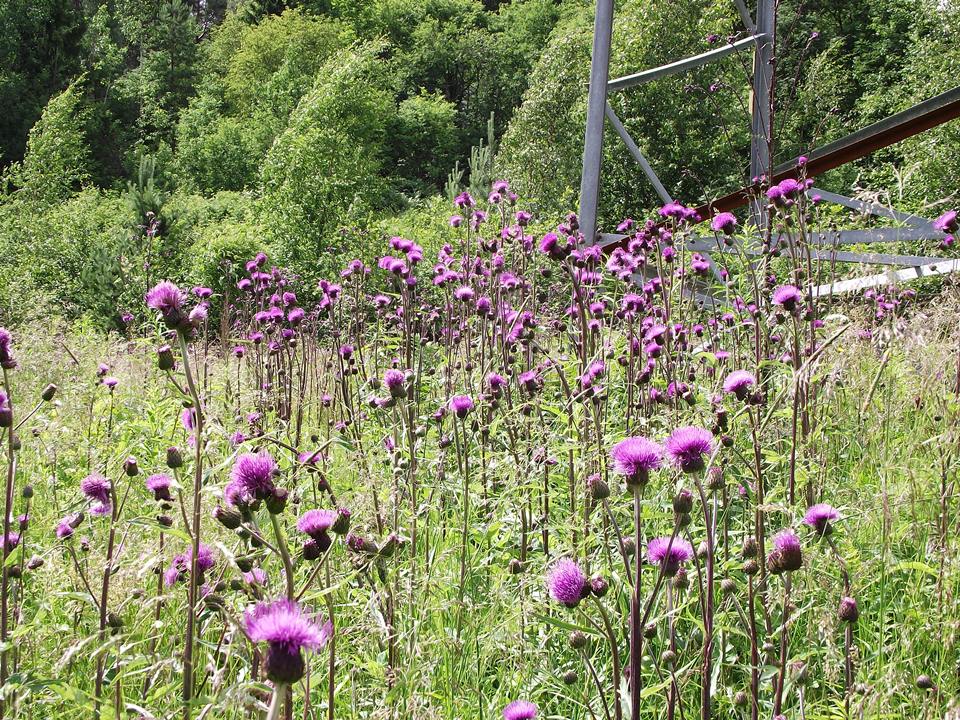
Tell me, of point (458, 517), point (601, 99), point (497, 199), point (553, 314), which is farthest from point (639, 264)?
point (601, 99)

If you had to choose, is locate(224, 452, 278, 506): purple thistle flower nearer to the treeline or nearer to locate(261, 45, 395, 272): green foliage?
the treeline

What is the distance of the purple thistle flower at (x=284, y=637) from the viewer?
0.85 meters

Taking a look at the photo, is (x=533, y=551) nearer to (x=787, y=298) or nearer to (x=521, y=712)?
(x=787, y=298)

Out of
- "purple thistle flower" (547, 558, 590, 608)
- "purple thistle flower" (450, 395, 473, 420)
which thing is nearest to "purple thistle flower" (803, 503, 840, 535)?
"purple thistle flower" (547, 558, 590, 608)

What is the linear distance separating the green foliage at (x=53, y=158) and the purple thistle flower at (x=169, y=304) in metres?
24.7

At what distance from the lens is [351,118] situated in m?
22.3

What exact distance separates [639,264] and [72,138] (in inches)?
1174

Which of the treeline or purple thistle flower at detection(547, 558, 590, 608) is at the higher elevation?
the treeline

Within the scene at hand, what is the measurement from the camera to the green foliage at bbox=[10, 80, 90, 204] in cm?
2414

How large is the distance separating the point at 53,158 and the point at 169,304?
Result: 2977cm

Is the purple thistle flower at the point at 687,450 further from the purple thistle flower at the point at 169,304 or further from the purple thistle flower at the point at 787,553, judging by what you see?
the purple thistle flower at the point at 169,304

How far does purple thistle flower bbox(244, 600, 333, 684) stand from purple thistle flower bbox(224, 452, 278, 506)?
0.63 ft

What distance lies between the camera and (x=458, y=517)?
2615mm

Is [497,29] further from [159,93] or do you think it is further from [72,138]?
[72,138]
